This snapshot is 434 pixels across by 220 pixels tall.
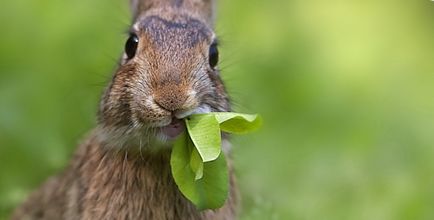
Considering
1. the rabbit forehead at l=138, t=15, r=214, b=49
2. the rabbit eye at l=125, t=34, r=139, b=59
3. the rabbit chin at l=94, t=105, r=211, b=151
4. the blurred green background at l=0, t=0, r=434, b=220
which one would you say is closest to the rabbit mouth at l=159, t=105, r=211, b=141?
the rabbit chin at l=94, t=105, r=211, b=151

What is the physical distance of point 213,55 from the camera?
19.0 feet

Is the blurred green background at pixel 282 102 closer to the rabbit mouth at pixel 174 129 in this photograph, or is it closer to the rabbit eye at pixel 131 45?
the rabbit eye at pixel 131 45

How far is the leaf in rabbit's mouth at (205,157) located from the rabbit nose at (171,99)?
0.16m

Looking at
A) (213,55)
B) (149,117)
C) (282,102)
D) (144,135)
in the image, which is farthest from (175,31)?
(282,102)

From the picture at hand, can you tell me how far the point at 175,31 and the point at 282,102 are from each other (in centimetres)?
269

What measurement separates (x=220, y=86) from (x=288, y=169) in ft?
7.24

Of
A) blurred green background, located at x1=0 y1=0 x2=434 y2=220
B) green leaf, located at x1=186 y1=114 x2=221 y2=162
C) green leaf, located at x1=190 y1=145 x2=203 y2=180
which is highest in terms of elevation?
green leaf, located at x1=186 y1=114 x2=221 y2=162

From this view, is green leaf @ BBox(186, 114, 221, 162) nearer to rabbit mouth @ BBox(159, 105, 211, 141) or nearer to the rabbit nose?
rabbit mouth @ BBox(159, 105, 211, 141)

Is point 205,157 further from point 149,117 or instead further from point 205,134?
point 149,117

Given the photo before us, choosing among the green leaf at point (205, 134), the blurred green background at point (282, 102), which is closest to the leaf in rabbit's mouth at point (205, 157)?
the green leaf at point (205, 134)

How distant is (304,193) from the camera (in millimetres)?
7652

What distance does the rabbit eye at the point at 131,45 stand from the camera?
576cm

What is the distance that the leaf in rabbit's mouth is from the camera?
5.37 m

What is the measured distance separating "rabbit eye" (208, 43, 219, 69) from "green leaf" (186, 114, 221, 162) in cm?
44
